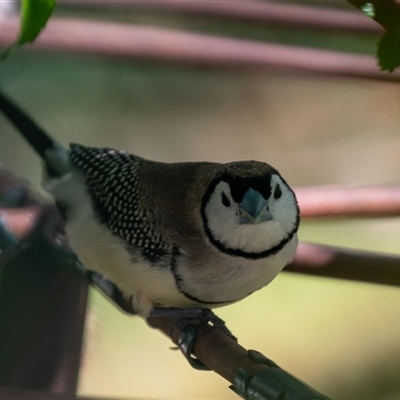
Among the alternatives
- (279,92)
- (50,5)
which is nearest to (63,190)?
(50,5)

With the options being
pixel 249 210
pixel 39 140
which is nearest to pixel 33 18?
pixel 249 210

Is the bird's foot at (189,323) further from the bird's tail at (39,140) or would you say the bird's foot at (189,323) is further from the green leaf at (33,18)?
the green leaf at (33,18)

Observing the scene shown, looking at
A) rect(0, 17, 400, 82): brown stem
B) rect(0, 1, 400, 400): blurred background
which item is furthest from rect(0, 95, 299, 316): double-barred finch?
rect(0, 1, 400, 400): blurred background

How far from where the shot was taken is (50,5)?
1.17 feet

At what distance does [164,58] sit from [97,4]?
0.37m

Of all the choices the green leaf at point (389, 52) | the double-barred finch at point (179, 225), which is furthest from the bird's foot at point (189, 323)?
the green leaf at point (389, 52)

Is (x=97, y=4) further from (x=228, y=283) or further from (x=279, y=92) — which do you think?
(x=279, y=92)

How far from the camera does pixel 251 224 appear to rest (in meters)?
0.91

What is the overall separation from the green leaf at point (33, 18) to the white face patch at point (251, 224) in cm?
57

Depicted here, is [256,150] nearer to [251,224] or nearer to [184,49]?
[184,49]

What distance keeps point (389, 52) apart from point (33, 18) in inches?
8.2

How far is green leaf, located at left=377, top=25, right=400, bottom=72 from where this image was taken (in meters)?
0.38

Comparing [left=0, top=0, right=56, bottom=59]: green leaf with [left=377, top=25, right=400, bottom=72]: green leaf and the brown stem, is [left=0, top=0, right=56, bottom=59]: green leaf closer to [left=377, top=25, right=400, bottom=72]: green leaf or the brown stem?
[left=377, top=25, right=400, bottom=72]: green leaf

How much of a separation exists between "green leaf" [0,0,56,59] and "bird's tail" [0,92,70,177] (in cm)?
93
